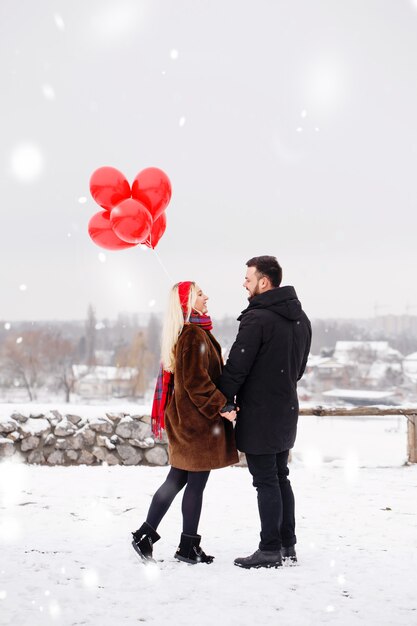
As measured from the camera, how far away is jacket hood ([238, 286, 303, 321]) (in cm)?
409

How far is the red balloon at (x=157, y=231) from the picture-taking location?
546 centimetres

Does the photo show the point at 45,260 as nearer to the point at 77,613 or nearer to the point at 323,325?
the point at 323,325

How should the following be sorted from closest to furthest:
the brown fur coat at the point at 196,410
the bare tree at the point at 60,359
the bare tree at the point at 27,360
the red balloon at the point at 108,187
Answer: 1. the brown fur coat at the point at 196,410
2. the red balloon at the point at 108,187
3. the bare tree at the point at 60,359
4. the bare tree at the point at 27,360

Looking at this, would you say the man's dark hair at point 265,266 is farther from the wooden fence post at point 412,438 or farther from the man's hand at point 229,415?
the wooden fence post at point 412,438

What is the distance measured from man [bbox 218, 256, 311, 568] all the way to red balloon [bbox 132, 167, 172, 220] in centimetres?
148

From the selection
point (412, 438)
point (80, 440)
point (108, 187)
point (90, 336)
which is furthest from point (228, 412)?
point (90, 336)

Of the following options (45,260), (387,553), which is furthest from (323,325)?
(45,260)

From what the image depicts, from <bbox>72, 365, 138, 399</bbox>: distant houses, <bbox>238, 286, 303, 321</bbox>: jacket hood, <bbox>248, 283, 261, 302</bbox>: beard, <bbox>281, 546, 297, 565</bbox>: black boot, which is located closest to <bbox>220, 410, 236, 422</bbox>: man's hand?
<bbox>238, 286, 303, 321</bbox>: jacket hood

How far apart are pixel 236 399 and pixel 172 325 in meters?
0.61

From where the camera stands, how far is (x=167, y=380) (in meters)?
4.22

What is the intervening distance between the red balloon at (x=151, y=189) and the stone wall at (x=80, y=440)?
3633 mm

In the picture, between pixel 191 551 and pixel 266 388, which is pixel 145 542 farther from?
pixel 266 388

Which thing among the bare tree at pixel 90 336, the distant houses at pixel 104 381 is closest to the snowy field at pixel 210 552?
the distant houses at pixel 104 381

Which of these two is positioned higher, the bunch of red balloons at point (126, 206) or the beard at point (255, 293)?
the bunch of red balloons at point (126, 206)
